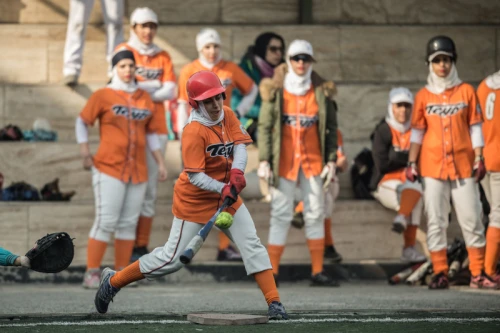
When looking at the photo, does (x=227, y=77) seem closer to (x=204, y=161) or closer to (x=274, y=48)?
(x=274, y=48)

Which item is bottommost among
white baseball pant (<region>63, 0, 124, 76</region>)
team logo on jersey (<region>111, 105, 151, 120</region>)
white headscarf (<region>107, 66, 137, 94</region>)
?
team logo on jersey (<region>111, 105, 151, 120</region>)

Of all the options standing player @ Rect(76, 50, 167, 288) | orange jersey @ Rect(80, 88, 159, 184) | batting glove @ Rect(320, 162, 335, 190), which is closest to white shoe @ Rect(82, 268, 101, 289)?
standing player @ Rect(76, 50, 167, 288)

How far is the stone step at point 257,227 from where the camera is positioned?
12.1 meters

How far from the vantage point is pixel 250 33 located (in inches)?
594

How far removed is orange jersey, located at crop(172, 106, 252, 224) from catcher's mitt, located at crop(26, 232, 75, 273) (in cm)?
82

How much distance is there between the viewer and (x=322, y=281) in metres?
11.5

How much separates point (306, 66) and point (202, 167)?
352cm

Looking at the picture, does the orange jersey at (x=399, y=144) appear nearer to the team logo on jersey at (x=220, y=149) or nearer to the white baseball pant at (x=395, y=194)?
the white baseball pant at (x=395, y=194)

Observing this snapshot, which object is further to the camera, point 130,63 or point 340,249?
point 340,249

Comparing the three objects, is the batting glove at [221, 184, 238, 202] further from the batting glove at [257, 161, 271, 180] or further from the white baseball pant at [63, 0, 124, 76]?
the white baseball pant at [63, 0, 124, 76]

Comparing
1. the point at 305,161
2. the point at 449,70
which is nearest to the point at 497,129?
the point at 449,70

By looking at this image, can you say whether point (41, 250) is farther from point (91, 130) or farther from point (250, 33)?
point (250, 33)

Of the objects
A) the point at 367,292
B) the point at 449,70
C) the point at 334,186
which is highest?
the point at 449,70

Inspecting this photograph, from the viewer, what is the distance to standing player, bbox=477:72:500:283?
11148mm
